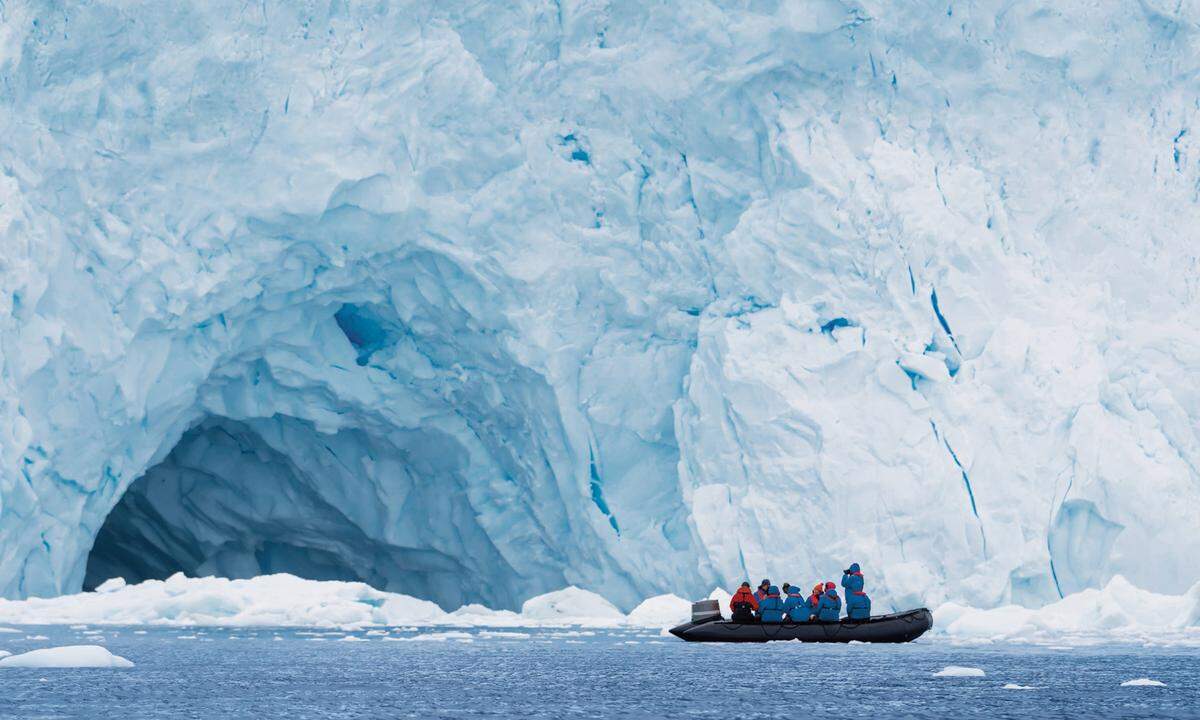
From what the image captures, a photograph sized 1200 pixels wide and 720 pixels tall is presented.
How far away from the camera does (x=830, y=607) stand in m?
18.9

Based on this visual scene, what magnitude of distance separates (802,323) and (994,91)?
4.39m

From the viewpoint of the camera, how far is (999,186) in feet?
72.4

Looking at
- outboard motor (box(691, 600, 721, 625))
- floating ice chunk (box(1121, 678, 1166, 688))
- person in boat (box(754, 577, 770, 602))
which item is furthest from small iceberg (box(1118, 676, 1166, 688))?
outboard motor (box(691, 600, 721, 625))

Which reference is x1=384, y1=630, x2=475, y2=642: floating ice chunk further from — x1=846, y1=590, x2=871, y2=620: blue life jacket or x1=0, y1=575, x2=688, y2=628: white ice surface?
x1=846, y1=590, x2=871, y2=620: blue life jacket

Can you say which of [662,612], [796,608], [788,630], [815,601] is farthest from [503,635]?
[815,601]

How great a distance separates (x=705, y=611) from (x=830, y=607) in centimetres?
155

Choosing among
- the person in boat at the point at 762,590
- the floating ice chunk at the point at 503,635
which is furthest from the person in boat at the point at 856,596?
the floating ice chunk at the point at 503,635

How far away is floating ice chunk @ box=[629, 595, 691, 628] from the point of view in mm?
21578

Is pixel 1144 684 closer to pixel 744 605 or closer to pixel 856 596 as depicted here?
pixel 856 596

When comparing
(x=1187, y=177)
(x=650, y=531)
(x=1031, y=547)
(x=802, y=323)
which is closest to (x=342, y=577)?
(x=650, y=531)

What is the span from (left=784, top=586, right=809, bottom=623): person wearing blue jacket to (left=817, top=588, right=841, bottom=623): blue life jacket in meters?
0.19

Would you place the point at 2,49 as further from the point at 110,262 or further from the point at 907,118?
the point at 907,118

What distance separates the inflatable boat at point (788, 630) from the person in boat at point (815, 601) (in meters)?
0.23

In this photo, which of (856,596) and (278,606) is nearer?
(856,596)
